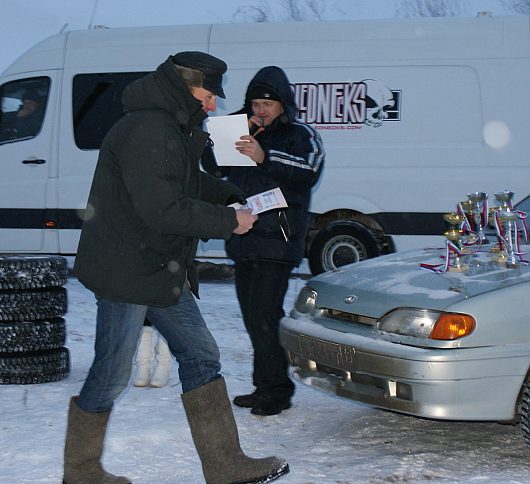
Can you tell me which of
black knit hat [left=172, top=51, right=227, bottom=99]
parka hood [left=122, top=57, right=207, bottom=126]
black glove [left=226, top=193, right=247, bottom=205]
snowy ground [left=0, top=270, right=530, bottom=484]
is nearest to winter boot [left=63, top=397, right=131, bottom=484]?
snowy ground [left=0, top=270, right=530, bottom=484]

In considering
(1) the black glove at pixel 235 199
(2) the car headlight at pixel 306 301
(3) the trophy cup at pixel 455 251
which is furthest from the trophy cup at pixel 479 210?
(1) the black glove at pixel 235 199

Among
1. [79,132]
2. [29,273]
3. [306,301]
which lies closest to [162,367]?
[29,273]

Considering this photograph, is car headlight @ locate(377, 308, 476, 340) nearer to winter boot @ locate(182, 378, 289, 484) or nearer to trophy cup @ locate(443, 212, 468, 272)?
trophy cup @ locate(443, 212, 468, 272)

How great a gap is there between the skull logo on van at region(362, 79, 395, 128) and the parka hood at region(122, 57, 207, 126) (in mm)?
6038

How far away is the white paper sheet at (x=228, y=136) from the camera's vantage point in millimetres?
4742

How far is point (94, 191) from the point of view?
366 centimetres

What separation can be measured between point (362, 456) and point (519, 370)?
805 millimetres

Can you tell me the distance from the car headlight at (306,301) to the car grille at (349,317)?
125 mm

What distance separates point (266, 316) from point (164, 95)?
1820 millimetres

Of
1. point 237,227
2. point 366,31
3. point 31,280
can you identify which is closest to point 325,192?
point 366,31

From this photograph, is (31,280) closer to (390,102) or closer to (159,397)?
(159,397)

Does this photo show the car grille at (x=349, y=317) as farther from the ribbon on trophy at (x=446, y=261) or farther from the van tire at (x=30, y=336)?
the van tire at (x=30, y=336)

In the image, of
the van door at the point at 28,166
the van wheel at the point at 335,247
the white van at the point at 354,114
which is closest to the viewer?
the white van at the point at 354,114

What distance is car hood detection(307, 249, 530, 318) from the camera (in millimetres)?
4273
